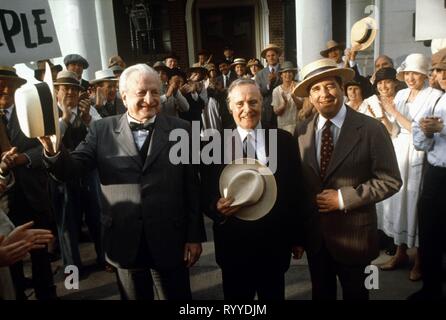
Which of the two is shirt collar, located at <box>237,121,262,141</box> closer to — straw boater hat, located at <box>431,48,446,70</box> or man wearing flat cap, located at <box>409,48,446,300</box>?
man wearing flat cap, located at <box>409,48,446,300</box>

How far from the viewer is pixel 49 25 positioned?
2.47m

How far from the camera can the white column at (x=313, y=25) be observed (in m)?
6.57

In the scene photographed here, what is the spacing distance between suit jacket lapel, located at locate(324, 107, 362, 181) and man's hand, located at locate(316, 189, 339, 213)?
0.10 meters

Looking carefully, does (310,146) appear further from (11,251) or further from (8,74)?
(8,74)

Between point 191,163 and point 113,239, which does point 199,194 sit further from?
point 113,239

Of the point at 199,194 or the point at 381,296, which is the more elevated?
the point at 199,194

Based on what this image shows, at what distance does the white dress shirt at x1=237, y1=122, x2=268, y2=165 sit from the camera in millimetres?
2350

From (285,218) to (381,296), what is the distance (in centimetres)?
146

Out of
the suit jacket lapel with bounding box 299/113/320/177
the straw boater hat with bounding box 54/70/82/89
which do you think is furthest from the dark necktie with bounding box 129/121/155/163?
the straw boater hat with bounding box 54/70/82/89

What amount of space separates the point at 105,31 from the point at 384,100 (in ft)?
18.9

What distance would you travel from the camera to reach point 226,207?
2266 millimetres

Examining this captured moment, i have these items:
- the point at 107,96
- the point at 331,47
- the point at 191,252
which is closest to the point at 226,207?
the point at 191,252

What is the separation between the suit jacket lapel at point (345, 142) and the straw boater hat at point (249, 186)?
1.15 ft

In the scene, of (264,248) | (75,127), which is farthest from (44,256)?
(264,248)
